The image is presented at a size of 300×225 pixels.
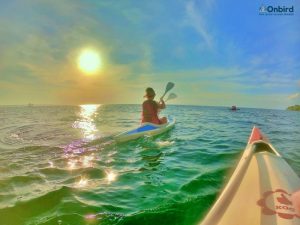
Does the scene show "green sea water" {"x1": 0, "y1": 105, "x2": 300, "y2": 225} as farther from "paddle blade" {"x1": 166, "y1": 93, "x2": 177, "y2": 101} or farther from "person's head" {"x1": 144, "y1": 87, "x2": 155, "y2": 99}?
"paddle blade" {"x1": 166, "y1": 93, "x2": 177, "y2": 101}

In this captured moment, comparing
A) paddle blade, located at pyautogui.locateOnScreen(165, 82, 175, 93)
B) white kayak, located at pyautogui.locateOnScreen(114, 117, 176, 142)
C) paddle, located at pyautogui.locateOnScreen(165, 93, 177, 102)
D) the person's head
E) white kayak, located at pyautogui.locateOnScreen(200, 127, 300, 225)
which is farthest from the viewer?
paddle, located at pyautogui.locateOnScreen(165, 93, 177, 102)

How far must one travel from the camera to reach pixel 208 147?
31.7 ft

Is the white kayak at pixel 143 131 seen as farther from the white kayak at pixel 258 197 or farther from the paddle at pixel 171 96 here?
the white kayak at pixel 258 197

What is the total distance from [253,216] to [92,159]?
5076mm

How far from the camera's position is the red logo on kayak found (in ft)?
10.5

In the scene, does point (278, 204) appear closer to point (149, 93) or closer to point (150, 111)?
point (149, 93)

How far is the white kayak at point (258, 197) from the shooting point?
122 inches

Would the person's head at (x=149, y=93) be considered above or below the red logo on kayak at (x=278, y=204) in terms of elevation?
above

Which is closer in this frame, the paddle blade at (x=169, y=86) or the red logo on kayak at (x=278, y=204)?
the red logo on kayak at (x=278, y=204)

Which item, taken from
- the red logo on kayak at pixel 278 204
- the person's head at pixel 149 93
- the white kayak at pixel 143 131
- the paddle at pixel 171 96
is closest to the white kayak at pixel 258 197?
the red logo on kayak at pixel 278 204

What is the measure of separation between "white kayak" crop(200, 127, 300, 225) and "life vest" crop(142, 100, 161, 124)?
6430 millimetres

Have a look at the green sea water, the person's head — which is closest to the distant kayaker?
the person's head

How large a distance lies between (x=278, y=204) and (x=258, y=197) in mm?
306

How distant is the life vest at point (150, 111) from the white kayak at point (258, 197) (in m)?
6.43
